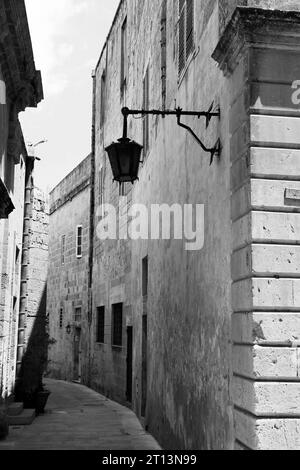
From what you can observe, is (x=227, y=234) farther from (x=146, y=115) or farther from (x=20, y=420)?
(x=20, y=420)

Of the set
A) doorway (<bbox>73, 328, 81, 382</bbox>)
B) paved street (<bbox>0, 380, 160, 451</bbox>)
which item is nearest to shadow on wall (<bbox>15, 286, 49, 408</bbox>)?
paved street (<bbox>0, 380, 160, 451</bbox>)

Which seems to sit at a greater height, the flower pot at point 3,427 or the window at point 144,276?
the window at point 144,276

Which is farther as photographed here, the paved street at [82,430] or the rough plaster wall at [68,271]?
the rough plaster wall at [68,271]

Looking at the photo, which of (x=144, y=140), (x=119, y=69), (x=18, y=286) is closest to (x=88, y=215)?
(x=119, y=69)

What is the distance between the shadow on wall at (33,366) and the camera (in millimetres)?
12477

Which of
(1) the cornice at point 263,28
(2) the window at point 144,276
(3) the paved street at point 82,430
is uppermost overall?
(1) the cornice at point 263,28

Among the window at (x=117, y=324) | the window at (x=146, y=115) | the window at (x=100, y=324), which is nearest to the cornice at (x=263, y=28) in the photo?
the window at (x=146, y=115)

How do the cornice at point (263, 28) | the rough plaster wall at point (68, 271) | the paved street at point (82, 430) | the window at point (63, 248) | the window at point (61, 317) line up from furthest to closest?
the window at point (63, 248), the window at point (61, 317), the rough plaster wall at point (68, 271), the paved street at point (82, 430), the cornice at point (263, 28)

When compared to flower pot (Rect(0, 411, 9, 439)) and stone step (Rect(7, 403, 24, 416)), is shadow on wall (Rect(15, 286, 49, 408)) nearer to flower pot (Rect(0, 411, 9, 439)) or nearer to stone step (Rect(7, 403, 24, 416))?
stone step (Rect(7, 403, 24, 416))

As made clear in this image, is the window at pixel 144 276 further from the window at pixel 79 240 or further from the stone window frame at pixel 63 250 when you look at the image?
the stone window frame at pixel 63 250

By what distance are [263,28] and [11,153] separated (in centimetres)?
691

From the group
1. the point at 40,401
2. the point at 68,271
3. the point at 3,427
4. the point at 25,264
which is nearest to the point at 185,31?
the point at 3,427

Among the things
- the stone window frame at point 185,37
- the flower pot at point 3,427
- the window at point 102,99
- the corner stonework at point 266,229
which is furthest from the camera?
the window at point 102,99

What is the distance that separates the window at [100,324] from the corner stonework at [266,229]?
12160 millimetres
